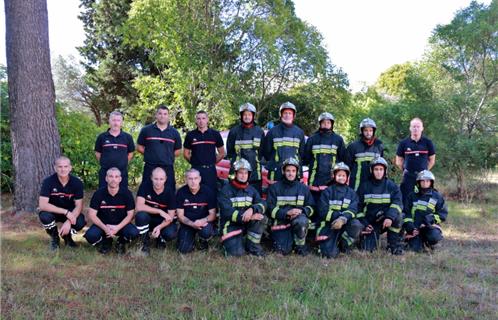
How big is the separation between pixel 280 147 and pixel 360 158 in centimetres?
125

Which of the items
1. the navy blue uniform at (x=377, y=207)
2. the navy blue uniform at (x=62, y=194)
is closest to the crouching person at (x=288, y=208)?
the navy blue uniform at (x=377, y=207)

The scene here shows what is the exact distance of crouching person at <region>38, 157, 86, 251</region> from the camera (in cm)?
594

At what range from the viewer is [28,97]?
24.5ft

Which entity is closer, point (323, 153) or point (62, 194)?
point (62, 194)

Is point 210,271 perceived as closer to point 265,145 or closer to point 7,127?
point 265,145

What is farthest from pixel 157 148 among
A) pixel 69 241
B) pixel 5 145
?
pixel 5 145

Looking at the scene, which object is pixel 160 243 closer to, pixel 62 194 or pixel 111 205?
pixel 111 205

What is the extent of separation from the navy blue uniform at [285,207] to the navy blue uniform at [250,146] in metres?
0.59

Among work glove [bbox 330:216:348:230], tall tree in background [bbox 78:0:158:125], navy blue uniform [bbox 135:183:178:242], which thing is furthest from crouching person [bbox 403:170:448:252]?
tall tree in background [bbox 78:0:158:125]

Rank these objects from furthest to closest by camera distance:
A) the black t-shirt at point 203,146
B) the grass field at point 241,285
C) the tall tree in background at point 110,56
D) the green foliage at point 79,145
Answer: the tall tree in background at point 110,56 → the green foliage at point 79,145 → the black t-shirt at point 203,146 → the grass field at point 241,285

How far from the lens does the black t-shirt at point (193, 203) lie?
242 inches

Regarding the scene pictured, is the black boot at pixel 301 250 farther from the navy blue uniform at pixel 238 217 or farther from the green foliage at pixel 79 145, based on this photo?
the green foliage at pixel 79 145

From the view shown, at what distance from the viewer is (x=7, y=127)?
9.62 metres

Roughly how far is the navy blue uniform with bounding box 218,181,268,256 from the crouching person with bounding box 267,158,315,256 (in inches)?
7.7
